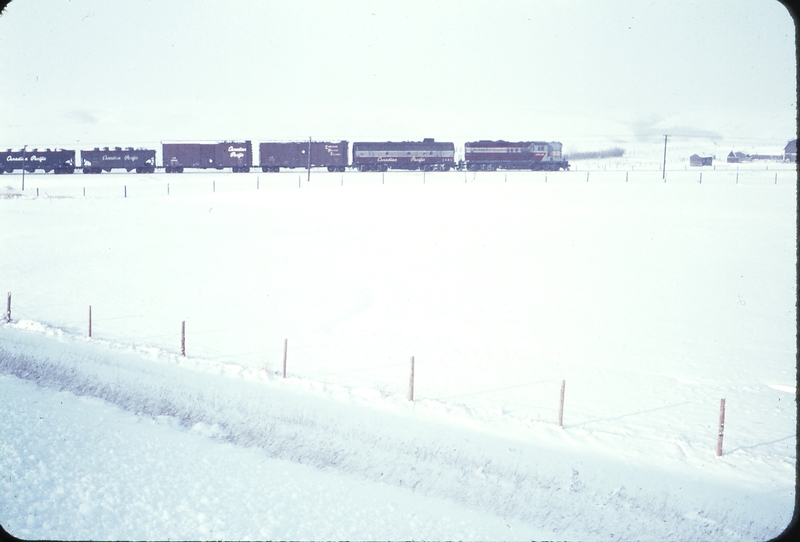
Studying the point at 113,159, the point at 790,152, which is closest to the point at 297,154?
the point at 113,159

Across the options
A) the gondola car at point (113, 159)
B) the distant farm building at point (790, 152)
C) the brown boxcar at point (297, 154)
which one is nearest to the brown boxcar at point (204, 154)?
the brown boxcar at point (297, 154)

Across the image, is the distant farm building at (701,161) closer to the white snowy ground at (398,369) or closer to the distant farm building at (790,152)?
the distant farm building at (790,152)

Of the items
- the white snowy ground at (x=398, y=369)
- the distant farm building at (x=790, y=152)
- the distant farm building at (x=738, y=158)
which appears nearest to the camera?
the white snowy ground at (x=398, y=369)

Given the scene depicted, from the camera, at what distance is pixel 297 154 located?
6912cm

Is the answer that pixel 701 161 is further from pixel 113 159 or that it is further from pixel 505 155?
pixel 113 159

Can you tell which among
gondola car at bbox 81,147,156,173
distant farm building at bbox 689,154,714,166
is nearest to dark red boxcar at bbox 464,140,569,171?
gondola car at bbox 81,147,156,173

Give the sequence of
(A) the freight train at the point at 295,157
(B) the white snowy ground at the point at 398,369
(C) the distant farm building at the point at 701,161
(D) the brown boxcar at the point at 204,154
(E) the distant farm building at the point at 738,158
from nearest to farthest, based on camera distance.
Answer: (B) the white snowy ground at the point at 398,369
(A) the freight train at the point at 295,157
(D) the brown boxcar at the point at 204,154
(C) the distant farm building at the point at 701,161
(E) the distant farm building at the point at 738,158

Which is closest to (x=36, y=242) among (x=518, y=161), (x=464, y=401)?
(x=464, y=401)

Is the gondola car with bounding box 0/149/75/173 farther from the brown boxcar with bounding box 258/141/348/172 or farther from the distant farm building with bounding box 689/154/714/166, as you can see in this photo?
the distant farm building with bounding box 689/154/714/166

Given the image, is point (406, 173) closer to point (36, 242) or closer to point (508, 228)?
point (508, 228)

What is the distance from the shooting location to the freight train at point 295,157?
66.7 m

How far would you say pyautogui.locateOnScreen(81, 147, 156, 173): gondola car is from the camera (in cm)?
6669

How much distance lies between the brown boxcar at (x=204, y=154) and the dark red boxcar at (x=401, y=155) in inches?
508

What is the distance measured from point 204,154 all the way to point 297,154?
33.7 ft
